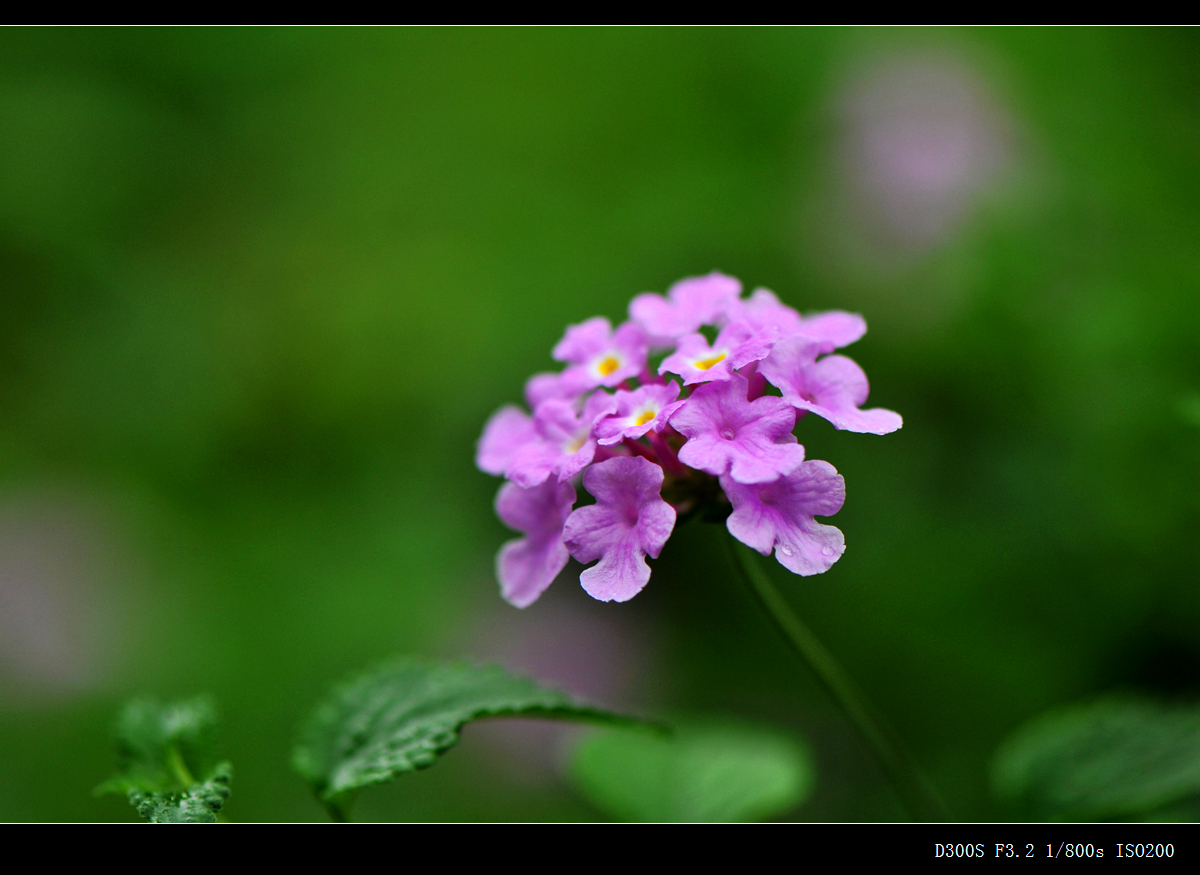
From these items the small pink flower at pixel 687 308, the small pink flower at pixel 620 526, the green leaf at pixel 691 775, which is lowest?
the green leaf at pixel 691 775

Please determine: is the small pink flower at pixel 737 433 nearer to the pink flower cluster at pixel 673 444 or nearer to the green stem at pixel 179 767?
the pink flower cluster at pixel 673 444

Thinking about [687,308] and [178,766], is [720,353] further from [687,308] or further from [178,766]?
[178,766]

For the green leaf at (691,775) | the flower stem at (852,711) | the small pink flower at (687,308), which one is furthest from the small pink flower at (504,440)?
the green leaf at (691,775)

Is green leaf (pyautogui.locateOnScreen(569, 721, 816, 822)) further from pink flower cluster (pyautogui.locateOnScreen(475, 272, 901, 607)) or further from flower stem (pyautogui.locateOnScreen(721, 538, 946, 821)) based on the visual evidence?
pink flower cluster (pyautogui.locateOnScreen(475, 272, 901, 607))

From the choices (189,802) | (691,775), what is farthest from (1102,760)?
(189,802)
